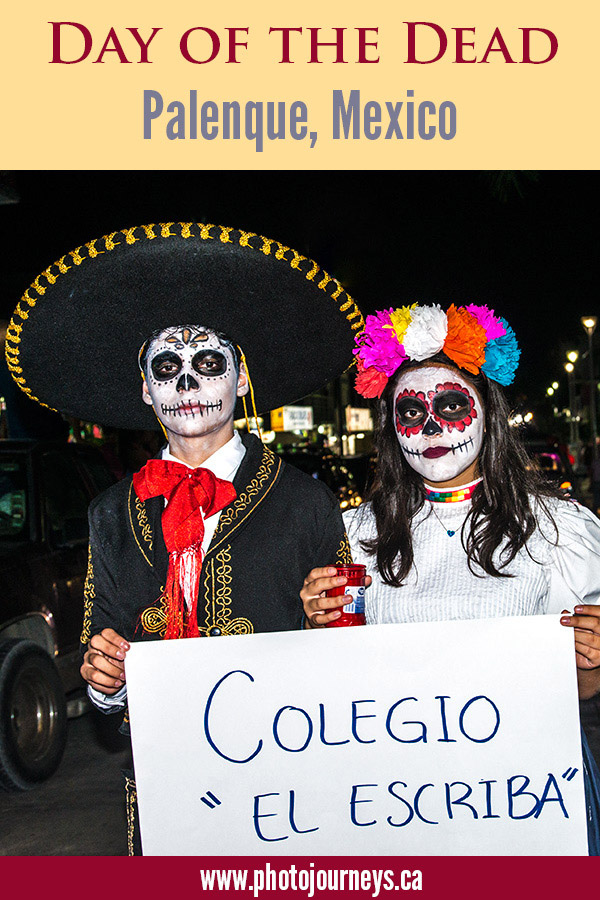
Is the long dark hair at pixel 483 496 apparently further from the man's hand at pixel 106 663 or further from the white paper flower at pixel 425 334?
the man's hand at pixel 106 663

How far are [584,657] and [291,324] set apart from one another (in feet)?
4.69

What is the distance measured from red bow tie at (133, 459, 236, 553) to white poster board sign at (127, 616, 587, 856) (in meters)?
0.35

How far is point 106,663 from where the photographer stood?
8.49ft

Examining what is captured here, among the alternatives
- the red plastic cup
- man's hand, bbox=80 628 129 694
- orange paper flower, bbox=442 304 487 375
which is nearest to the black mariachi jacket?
man's hand, bbox=80 628 129 694

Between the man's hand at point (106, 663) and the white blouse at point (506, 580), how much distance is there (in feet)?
2.65

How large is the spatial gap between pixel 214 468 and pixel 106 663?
0.68 meters

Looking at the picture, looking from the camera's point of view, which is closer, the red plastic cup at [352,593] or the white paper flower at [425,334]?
the red plastic cup at [352,593]

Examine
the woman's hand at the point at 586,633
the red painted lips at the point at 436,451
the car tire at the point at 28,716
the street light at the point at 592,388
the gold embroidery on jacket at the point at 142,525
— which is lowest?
the car tire at the point at 28,716

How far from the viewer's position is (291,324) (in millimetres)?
3152

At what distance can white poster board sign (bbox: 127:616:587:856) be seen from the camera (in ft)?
8.02

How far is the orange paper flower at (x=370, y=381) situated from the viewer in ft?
10.1

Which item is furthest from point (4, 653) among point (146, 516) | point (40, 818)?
point (146, 516)

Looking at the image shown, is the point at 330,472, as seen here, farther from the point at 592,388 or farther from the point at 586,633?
the point at 592,388

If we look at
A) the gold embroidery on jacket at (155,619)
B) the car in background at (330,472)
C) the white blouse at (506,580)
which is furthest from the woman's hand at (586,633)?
the car in background at (330,472)
